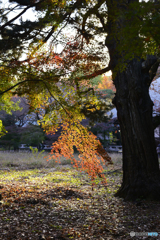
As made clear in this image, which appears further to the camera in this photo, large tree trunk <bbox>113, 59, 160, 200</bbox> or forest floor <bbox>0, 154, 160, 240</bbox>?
large tree trunk <bbox>113, 59, 160, 200</bbox>

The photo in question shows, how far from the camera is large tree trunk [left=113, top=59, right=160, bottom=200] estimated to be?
16.4 ft

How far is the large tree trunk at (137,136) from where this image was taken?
5.01 m

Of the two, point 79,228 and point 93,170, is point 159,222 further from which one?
point 93,170

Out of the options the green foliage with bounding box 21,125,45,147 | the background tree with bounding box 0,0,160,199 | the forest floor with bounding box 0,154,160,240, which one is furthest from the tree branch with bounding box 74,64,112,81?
the green foliage with bounding box 21,125,45,147

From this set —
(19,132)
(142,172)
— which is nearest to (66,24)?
(142,172)

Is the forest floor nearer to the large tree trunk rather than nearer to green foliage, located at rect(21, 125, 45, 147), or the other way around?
the large tree trunk

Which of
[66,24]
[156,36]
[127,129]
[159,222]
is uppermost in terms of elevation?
[66,24]

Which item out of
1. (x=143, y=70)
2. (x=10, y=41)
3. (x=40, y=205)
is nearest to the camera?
(x=40, y=205)

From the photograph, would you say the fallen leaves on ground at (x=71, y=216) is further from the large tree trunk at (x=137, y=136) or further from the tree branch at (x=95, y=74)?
the tree branch at (x=95, y=74)

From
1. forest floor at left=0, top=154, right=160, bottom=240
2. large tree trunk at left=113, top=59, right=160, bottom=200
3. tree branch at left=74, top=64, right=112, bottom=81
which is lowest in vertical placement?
forest floor at left=0, top=154, right=160, bottom=240

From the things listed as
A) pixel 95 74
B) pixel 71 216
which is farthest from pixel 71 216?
pixel 95 74

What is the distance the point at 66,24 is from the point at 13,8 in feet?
4.18

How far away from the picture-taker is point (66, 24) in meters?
5.09

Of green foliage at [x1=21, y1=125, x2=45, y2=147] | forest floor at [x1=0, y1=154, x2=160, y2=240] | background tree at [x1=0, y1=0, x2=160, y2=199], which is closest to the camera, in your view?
forest floor at [x1=0, y1=154, x2=160, y2=240]
